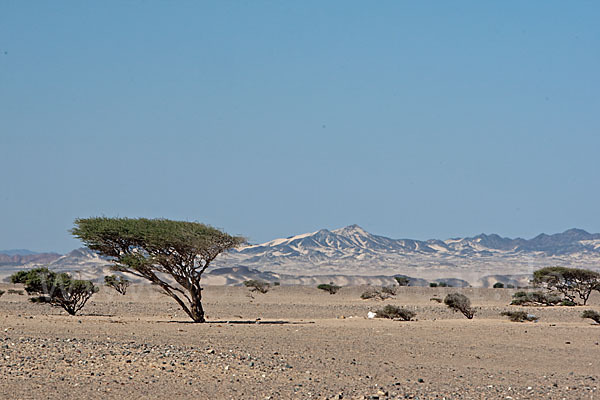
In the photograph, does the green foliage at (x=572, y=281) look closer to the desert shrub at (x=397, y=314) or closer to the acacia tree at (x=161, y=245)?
the desert shrub at (x=397, y=314)

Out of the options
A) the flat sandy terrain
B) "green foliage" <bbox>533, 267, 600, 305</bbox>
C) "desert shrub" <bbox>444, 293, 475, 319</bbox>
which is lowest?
the flat sandy terrain

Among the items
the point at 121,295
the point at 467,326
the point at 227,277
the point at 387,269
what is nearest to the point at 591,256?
the point at 387,269

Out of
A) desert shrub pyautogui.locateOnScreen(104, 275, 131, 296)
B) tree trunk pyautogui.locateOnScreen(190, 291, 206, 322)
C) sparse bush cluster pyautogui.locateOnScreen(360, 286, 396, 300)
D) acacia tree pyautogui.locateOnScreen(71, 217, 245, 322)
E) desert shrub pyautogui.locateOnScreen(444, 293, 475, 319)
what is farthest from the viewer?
sparse bush cluster pyautogui.locateOnScreen(360, 286, 396, 300)

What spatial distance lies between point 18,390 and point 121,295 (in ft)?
146

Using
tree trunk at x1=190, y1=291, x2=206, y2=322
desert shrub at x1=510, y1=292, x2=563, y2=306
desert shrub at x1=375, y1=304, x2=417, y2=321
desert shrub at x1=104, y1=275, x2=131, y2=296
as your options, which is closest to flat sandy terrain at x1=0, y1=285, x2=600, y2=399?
tree trunk at x1=190, y1=291, x2=206, y2=322

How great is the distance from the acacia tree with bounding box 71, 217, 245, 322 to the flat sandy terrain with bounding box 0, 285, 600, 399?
8.80ft

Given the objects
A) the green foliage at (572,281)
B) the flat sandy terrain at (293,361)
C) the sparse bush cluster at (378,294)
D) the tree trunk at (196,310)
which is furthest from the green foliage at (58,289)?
the green foliage at (572,281)

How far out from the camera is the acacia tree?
27.3m

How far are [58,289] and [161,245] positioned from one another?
938 centimetres

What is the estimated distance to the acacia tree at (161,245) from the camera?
89.7 ft

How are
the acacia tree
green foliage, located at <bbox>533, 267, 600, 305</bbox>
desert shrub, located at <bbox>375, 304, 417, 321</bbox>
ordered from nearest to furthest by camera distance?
the acacia tree < desert shrub, located at <bbox>375, 304, 417, 321</bbox> < green foliage, located at <bbox>533, 267, 600, 305</bbox>

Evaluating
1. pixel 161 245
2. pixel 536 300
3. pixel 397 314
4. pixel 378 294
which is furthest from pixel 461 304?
pixel 378 294

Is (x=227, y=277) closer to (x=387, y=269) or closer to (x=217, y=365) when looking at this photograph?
(x=387, y=269)

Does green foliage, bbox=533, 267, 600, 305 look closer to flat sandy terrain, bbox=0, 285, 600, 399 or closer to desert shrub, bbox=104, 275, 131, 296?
flat sandy terrain, bbox=0, 285, 600, 399
